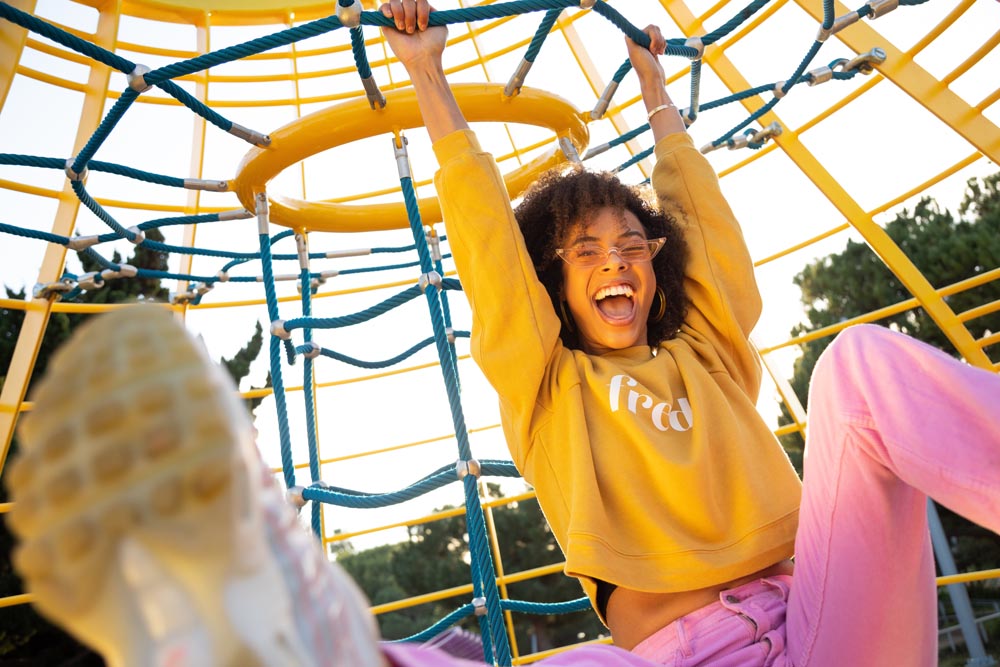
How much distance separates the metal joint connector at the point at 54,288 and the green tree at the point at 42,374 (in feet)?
2.19

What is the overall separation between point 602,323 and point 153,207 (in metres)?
3.31

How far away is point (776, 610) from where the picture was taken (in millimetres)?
1146

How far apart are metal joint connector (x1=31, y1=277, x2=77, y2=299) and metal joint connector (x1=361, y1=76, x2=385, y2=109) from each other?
5.82 ft

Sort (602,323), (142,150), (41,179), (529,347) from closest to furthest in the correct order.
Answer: (529,347)
(602,323)
(41,179)
(142,150)

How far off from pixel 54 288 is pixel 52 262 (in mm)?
576

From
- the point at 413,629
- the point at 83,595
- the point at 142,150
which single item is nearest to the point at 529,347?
the point at 83,595

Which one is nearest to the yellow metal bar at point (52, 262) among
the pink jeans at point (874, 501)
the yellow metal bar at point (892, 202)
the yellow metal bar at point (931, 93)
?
the yellow metal bar at point (892, 202)

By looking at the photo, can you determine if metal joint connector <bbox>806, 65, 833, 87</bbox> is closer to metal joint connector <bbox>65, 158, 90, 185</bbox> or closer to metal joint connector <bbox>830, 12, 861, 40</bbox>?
metal joint connector <bbox>830, 12, 861, 40</bbox>

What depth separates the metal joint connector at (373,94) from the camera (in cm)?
196

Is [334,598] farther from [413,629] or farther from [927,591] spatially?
[413,629]

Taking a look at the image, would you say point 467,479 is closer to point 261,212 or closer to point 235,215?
point 261,212

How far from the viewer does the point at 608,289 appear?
1.57 m

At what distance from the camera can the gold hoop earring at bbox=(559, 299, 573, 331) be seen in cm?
168

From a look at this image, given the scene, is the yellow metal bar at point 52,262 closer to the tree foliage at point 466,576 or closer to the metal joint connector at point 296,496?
the metal joint connector at point 296,496
